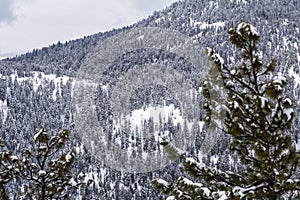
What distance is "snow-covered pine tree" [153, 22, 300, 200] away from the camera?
838 centimetres

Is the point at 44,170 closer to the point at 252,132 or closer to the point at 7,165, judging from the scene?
the point at 7,165

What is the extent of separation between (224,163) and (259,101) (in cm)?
15639

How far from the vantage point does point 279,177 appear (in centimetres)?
846

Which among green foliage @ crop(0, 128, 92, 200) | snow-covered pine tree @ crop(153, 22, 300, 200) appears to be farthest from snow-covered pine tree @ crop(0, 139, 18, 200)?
snow-covered pine tree @ crop(153, 22, 300, 200)

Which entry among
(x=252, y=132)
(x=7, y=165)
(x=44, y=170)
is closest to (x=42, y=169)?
(x=44, y=170)

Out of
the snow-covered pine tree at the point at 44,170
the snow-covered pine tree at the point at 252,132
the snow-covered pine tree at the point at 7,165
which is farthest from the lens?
the snow-covered pine tree at the point at 44,170

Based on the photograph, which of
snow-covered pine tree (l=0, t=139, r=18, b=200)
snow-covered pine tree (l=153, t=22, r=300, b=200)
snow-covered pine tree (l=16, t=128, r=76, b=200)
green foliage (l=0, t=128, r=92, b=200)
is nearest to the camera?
snow-covered pine tree (l=153, t=22, r=300, b=200)

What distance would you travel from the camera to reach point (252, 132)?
889 centimetres

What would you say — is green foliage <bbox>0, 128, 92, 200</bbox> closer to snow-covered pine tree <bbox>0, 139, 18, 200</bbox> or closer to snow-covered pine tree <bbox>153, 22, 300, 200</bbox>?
snow-covered pine tree <bbox>0, 139, 18, 200</bbox>

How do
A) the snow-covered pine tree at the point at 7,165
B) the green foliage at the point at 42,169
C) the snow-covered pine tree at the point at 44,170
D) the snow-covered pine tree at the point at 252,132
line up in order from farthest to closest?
the snow-covered pine tree at the point at 44,170, the green foliage at the point at 42,169, the snow-covered pine tree at the point at 7,165, the snow-covered pine tree at the point at 252,132

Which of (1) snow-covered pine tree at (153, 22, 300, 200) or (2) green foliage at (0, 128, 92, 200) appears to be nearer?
(1) snow-covered pine tree at (153, 22, 300, 200)

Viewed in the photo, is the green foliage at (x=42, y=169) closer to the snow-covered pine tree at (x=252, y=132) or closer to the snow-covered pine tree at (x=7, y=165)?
the snow-covered pine tree at (x=7, y=165)

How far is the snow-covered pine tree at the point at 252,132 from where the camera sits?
8.38 m

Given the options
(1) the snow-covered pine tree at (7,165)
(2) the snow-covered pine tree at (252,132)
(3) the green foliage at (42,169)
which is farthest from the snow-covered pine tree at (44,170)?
(2) the snow-covered pine tree at (252,132)
